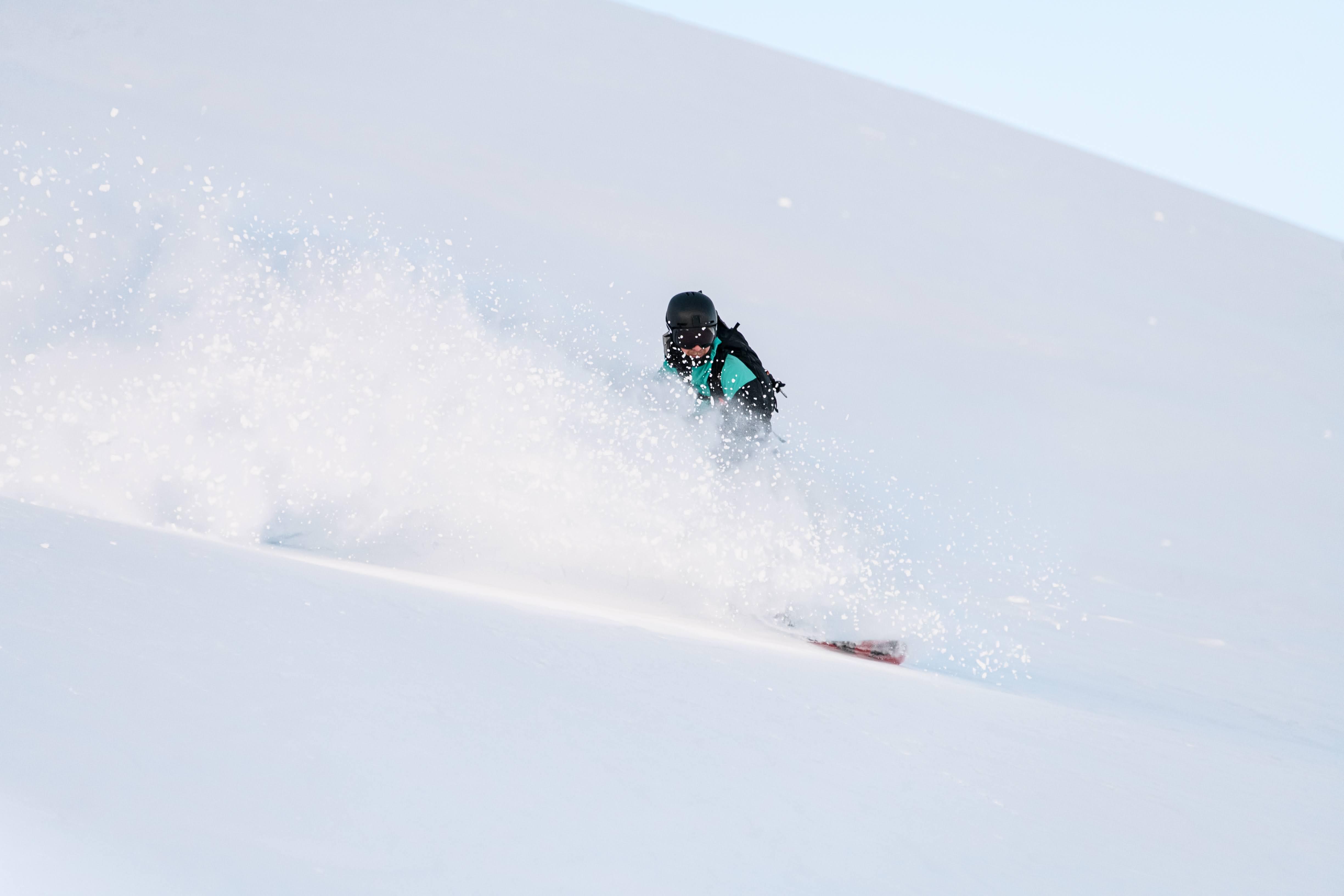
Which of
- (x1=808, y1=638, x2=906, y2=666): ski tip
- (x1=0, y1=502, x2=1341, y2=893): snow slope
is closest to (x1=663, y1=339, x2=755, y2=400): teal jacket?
(x1=808, y1=638, x2=906, y2=666): ski tip

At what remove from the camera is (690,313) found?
4.58 metres

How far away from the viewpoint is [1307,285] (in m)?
30.5

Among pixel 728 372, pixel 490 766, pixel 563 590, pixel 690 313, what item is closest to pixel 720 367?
pixel 728 372

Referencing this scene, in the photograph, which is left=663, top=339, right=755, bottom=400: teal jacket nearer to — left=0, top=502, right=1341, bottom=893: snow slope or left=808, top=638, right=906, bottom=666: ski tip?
left=808, top=638, right=906, bottom=666: ski tip

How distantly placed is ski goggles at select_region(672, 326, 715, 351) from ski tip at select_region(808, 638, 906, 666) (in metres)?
1.56

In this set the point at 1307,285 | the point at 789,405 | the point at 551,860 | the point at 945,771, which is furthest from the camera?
the point at 1307,285

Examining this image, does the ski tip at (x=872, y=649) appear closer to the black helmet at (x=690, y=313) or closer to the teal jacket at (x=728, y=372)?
the teal jacket at (x=728, y=372)

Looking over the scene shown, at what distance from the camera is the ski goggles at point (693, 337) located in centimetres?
461

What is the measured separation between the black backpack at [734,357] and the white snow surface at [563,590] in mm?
396

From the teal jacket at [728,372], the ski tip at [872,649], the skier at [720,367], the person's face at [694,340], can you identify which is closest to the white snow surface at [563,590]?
the ski tip at [872,649]

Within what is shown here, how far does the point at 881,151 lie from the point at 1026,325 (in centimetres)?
1645

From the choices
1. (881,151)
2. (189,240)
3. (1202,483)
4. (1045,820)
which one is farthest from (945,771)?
(881,151)

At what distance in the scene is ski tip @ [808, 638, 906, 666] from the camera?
169 inches

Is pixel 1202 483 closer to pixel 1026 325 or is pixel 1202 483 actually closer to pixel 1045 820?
pixel 1026 325
